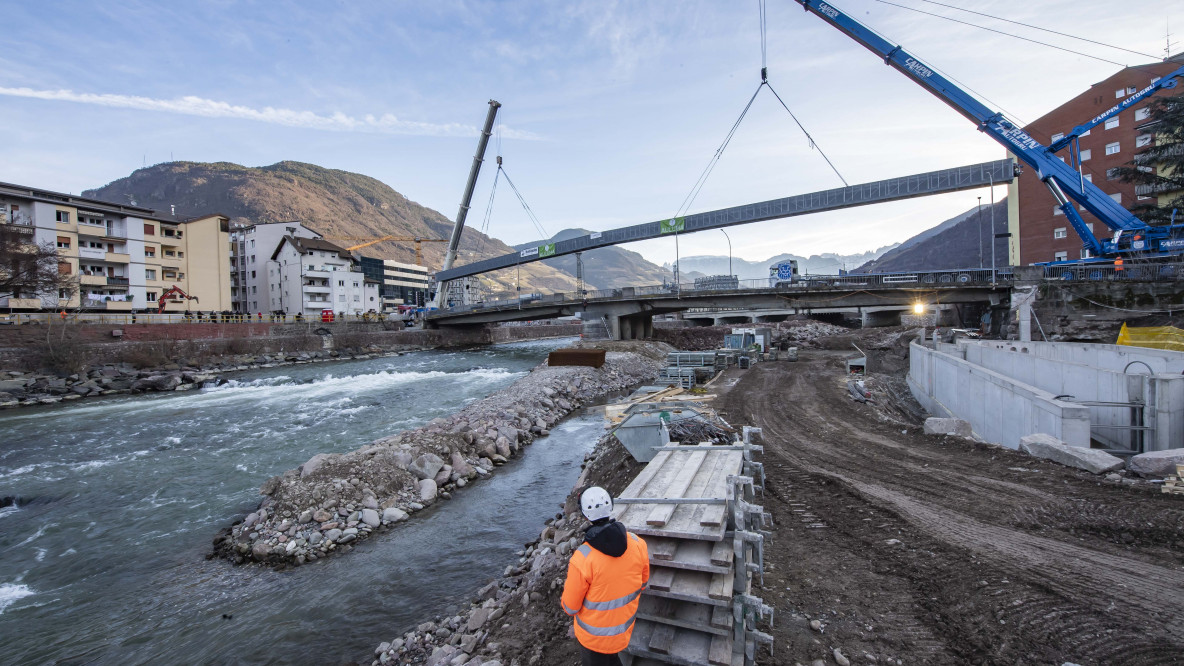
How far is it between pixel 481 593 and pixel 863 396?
14956mm

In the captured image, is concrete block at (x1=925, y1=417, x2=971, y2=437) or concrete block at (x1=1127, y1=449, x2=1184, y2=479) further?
concrete block at (x1=925, y1=417, x2=971, y2=437)

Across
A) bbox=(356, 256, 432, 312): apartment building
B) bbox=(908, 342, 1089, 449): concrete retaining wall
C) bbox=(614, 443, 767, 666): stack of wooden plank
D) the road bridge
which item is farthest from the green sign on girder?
bbox=(356, 256, 432, 312): apartment building

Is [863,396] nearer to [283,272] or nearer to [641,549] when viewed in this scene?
[641,549]

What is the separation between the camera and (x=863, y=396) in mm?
17219

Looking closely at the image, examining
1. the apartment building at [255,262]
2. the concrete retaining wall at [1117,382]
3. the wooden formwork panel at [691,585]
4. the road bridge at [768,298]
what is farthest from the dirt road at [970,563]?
the apartment building at [255,262]

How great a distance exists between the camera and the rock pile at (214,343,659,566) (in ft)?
30.2

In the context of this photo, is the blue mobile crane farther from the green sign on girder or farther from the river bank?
the river bank

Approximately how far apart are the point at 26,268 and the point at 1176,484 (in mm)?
55556

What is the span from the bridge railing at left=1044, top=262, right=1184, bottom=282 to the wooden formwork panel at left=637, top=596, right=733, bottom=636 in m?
30.6

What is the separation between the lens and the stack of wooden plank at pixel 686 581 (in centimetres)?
388

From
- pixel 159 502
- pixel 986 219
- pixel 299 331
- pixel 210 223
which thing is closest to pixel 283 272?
pixel 210 223

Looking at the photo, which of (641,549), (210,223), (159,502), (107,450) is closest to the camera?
(641,549)

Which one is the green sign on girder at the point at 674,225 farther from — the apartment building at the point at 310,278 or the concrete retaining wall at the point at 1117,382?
the apartment building at the point at 310,278

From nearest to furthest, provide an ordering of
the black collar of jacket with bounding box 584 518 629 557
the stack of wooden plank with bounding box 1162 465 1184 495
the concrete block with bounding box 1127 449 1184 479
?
the black collar of jacket with bounding box 584 518 629 557 → the stack of wooden plank with bounding box 1162 465 1184 495 → the concrete block with bounding box 1127 449 1184 479
